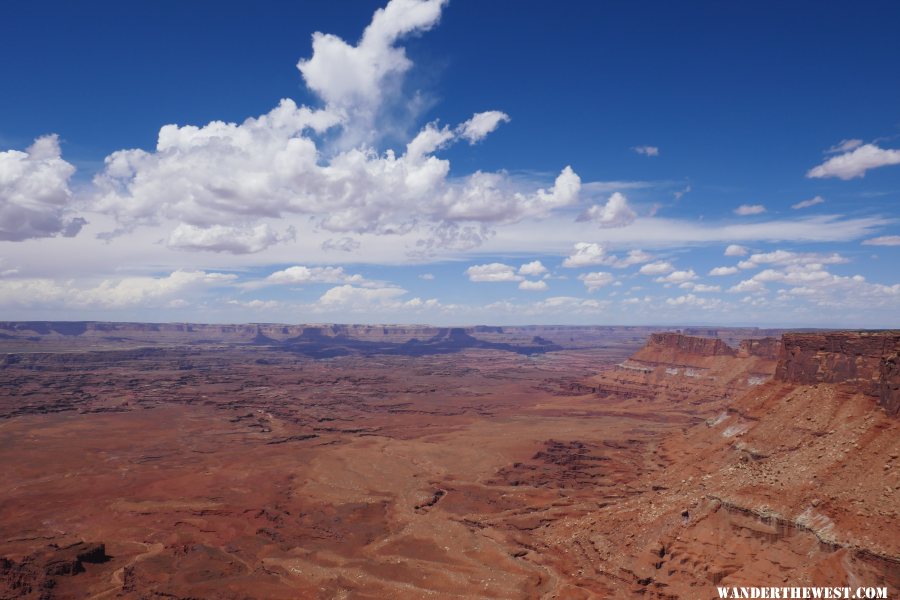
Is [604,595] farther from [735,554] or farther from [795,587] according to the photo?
[795,587]

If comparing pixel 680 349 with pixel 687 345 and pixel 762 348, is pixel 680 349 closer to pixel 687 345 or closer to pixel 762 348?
pixel 687 345

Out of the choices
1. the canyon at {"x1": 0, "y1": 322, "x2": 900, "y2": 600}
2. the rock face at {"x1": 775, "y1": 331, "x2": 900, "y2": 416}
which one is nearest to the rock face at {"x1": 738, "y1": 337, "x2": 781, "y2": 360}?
the canyon at {"x1": 0, "y1": 322, "x2": 900, "y2": 600}

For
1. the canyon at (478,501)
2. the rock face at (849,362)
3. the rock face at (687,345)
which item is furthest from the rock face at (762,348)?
the rock face at (849,362)

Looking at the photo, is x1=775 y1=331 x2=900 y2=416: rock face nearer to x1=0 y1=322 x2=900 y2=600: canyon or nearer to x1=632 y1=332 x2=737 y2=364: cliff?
x1=0 y1=322 x2=900 y2=600: canyon

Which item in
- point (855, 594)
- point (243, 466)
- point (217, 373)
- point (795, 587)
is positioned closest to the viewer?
point (855, 594)

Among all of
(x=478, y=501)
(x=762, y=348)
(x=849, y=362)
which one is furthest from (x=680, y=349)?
(x=478, y=501)

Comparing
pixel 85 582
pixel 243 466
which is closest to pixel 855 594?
pixel 85 582

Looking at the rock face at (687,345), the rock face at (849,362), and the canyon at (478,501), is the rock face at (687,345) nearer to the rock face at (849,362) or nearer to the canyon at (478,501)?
the canyon at (478,501)

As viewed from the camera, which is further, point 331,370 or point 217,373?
point 331,370

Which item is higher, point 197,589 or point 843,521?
point 843,521
